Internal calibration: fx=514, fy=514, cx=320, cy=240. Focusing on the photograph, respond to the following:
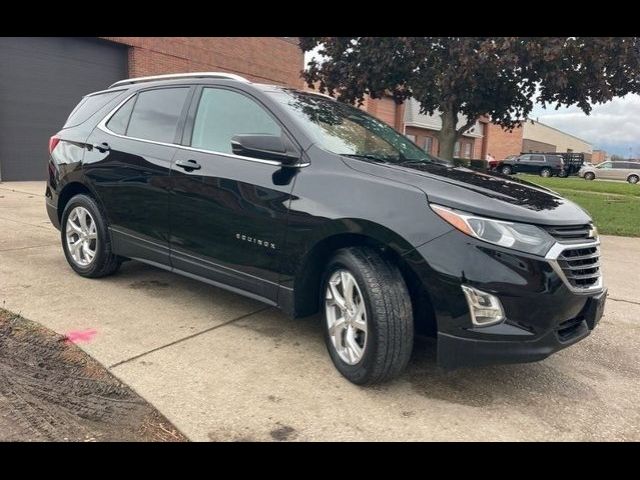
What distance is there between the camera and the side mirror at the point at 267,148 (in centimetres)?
318

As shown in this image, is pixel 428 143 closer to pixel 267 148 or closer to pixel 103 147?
A: pixel 103 147

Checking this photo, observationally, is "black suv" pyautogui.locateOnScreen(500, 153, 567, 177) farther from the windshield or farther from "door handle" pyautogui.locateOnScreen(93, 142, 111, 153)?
"door handle" pyautogui.locateOnScreen(93, 142, 111, 153)

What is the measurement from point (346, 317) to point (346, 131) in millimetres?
1409

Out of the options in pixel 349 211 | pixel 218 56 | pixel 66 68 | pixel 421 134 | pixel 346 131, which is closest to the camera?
pixel 349 211

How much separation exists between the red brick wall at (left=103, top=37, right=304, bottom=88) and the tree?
18.2 ft

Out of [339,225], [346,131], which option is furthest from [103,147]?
[339,225]

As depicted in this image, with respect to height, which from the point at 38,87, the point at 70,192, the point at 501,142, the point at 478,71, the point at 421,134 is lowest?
the point at 70,192

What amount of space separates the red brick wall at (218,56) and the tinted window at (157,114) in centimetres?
1145

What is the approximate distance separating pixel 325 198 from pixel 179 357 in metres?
1.37

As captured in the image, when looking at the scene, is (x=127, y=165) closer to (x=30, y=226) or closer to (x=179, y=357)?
(x=179, y=357)

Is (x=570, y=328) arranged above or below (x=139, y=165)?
below

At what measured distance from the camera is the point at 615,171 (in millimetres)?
35781

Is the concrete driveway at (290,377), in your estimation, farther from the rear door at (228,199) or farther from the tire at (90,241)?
the rear door at (228,199)

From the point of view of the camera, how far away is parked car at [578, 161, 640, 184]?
35.0 m
